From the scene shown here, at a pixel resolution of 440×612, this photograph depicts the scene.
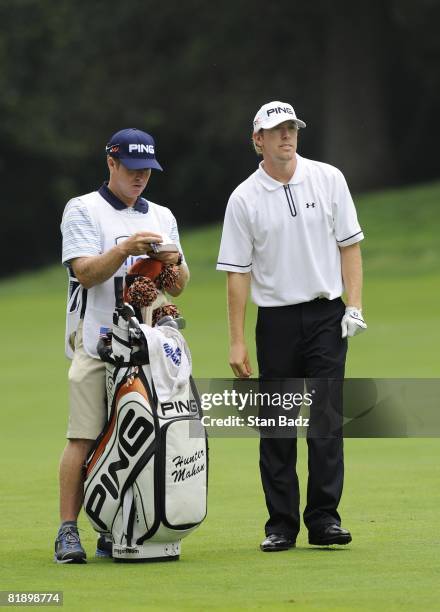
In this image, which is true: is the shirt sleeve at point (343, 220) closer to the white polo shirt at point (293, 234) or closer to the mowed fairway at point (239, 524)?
the white polo shirt at point (293, 234)

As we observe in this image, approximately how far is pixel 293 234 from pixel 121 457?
1303 mm

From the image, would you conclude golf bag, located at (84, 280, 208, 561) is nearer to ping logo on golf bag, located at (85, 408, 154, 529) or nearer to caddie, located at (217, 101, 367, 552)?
ping logo on golf bag, located at (85, 408, 154, 529)

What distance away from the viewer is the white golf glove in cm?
689

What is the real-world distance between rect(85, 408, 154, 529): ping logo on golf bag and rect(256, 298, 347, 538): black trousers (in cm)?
80

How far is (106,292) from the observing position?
22.2 ft

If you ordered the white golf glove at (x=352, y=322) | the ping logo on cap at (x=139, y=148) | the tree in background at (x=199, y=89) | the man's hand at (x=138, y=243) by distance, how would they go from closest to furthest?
the man's hand at (x=138, y=243), the ping logo on cap at (x=139, y=148), the white golf glove at (x=352, y=322), the tree in background at (x=199, y=89)

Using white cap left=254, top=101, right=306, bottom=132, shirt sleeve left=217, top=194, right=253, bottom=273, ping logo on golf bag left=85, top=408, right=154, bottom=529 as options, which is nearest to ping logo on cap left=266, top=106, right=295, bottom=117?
white cap left=254, top=101, right=306, bottom=132

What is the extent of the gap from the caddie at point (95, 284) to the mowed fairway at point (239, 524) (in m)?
0.40

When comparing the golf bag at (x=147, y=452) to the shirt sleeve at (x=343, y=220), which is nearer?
the golf bag at (x=147, y=452)

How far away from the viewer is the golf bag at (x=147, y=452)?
645 cm

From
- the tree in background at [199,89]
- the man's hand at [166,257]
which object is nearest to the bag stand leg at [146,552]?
the man's hand at [166,257]

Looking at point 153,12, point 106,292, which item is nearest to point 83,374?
point 106,292

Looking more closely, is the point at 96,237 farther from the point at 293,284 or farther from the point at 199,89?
the point at 199,89

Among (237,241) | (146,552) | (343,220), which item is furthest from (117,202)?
(146,552)
